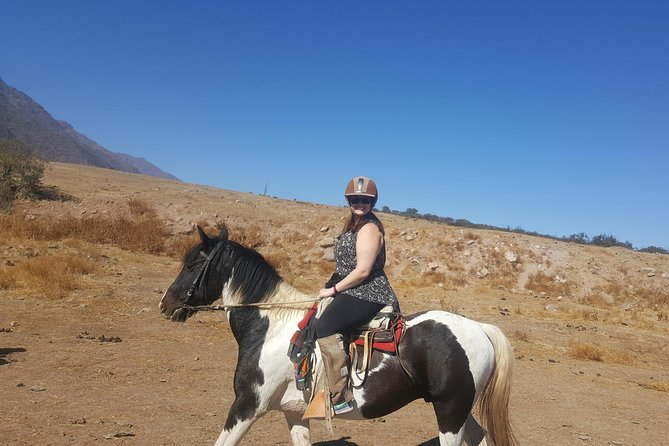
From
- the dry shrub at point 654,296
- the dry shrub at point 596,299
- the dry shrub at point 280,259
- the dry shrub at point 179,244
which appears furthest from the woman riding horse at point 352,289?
the dry shrub at point 654,296

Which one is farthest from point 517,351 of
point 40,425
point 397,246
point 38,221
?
point 38,221

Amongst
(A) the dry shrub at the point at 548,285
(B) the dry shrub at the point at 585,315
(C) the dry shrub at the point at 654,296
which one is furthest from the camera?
(A) the dry shrub at the point at 548,285

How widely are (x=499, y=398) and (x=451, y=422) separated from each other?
0.59 m

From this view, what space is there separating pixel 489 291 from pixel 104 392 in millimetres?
15853

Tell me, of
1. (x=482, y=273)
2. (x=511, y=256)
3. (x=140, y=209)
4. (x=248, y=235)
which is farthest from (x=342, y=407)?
(x=140, y=209)

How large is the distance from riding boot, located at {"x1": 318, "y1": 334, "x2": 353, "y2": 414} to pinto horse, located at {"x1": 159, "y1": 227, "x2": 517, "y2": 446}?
0.43 ft

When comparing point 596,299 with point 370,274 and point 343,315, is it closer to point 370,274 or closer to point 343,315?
Answer: point 370,274

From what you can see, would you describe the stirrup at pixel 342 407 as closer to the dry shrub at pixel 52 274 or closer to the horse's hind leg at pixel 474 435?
the horse's hind leg at pixel 474 435

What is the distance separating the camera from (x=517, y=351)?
11.0m

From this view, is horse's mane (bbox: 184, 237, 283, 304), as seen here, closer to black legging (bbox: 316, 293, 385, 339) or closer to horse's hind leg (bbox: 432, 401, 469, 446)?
black legging (bbox: 316, 293, 385, 339)

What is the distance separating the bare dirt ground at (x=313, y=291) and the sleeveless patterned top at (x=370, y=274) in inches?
103

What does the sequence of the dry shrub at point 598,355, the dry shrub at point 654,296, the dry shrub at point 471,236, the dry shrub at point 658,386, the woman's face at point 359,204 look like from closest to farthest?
the woman's face at point 359,204
the dry shrub at point 658,386
the dry shrub at point 598,355
the dry shrub at point 654,296
the dry shrub at point 471,236

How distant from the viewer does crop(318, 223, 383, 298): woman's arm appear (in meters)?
3.68

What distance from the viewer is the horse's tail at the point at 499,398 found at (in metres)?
4.03
